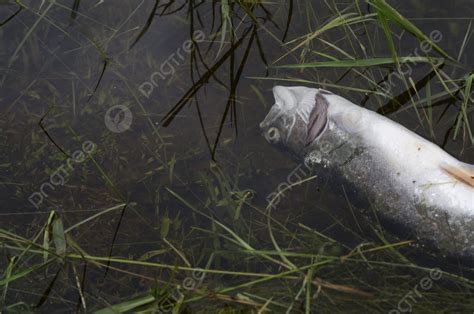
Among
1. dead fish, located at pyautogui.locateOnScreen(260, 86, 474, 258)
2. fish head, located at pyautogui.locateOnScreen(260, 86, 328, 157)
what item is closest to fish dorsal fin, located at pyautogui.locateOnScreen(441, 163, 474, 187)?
dead fish, located at pyautogui.locateOnScreen(260, 86, 474, 258)

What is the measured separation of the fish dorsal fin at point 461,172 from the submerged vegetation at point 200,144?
0.46 meters

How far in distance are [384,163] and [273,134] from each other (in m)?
0.59

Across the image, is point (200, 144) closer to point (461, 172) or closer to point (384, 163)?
point (384, 163)

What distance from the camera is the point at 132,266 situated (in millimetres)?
3807

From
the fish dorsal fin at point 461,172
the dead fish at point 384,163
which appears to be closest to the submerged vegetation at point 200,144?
the dead fish at point 384,163

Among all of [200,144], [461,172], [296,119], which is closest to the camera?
[461,172]

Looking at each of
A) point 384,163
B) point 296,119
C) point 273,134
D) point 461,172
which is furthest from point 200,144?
point 461,172

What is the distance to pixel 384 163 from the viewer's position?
3365 mm

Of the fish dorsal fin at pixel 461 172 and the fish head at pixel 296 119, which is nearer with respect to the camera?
the fish dorsal fin at pixel 461 172

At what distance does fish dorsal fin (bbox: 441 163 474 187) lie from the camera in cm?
322

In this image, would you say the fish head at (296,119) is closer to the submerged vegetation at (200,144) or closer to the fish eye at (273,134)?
the fish eye at (273,134)

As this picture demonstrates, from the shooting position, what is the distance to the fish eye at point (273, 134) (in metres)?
3.61

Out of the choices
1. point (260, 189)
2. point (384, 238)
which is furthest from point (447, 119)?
point (260, 189)

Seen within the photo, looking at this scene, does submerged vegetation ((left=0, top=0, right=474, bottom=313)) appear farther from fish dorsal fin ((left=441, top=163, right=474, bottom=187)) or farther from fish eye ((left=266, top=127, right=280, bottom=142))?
fish dorsal fin ((left=441, top=163, right=474, bottom=187))
